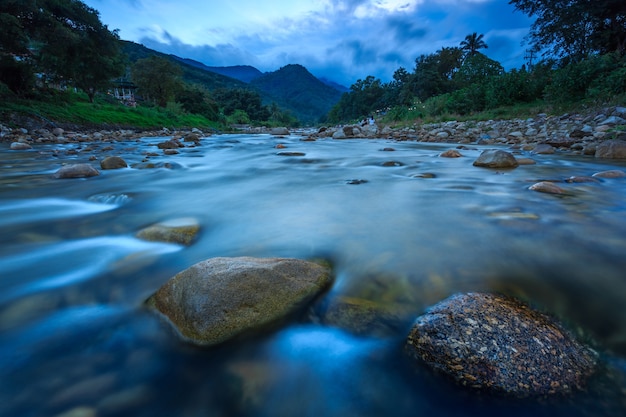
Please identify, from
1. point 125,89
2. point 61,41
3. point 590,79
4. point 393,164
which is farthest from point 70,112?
point 125,89

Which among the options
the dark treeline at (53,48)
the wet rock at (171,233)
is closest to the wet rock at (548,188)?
the wet rock at (171,233)

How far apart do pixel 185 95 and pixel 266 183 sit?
177 ft

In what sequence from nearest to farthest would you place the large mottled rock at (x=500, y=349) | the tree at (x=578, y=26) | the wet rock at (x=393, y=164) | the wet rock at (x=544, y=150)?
1. the large mottled rock at (x=500, y=349)
2. the wet rock at (x=393, y=164)
3. the wet rock at (x=544, y=150)
4. the tree at (x=578, y=26)

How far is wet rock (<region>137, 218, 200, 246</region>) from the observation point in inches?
105

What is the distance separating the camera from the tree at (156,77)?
1783 inches

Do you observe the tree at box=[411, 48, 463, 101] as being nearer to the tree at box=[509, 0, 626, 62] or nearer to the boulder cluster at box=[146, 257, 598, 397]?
the tree at box=[509, 0, 626, 62]

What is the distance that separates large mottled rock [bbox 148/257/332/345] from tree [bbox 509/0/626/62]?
66.5 ft

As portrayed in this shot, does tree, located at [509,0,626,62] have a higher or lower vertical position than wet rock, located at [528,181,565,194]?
higher

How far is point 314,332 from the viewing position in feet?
4.97

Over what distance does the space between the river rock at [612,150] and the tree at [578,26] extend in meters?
12.4

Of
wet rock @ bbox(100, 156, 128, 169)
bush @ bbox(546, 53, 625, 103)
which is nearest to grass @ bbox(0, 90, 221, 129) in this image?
wet rock @ bbox(100, 156, 128, 169)

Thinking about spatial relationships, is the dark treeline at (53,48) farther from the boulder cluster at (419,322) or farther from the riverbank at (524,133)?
the boulder cluster at (419,322)

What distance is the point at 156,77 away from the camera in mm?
45594

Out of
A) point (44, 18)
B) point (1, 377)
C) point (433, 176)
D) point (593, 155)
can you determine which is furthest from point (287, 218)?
point (44, 18)
